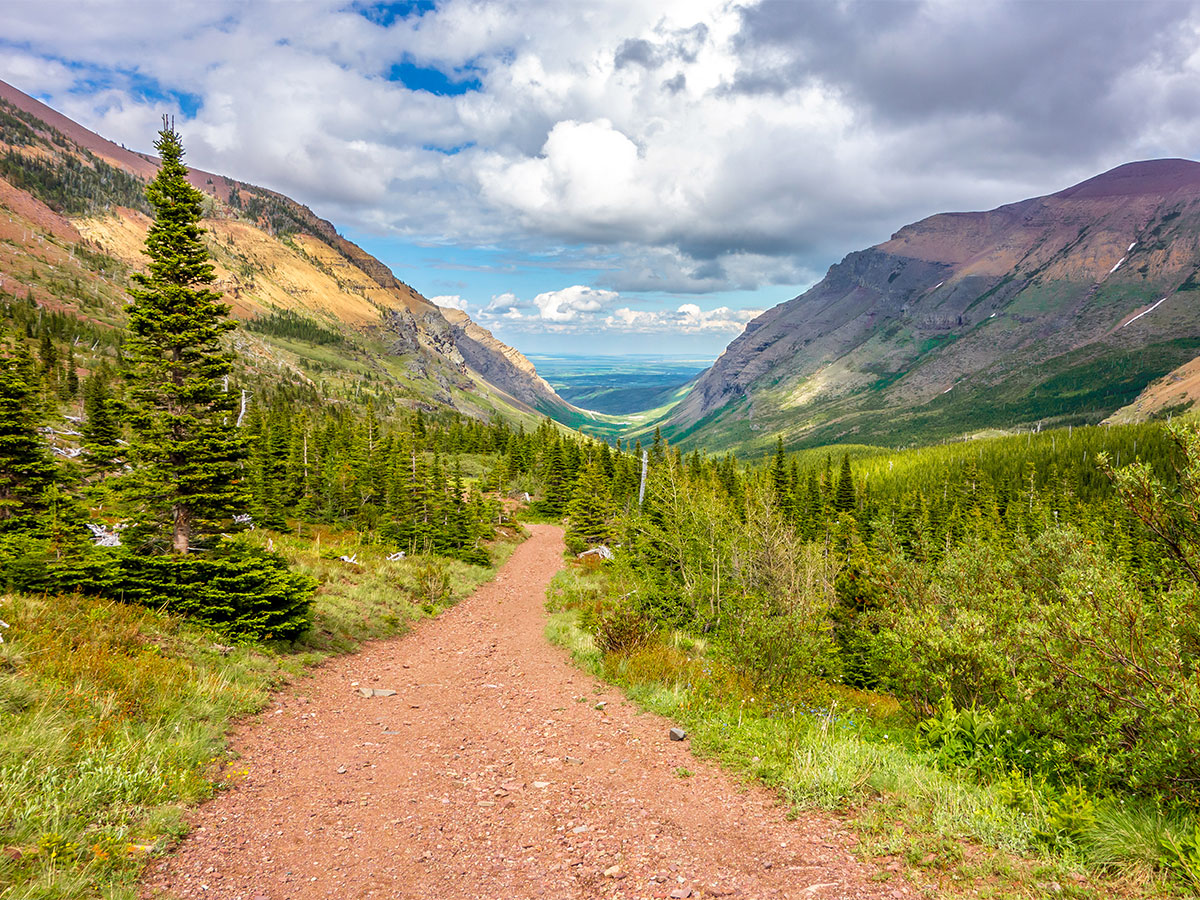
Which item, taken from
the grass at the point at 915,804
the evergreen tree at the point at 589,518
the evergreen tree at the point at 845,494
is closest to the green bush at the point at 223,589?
the grass at the point at 915,804

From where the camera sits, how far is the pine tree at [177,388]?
43.7 ft

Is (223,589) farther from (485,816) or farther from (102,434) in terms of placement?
(102,434)

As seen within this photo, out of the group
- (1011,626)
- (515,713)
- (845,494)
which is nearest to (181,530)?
(515,713)

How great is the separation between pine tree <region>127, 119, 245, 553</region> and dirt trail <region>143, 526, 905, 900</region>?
223 inches

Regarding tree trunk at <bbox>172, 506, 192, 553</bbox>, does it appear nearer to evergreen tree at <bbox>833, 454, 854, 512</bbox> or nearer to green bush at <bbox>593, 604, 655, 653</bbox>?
green bush at <bbox>593, 604, 655, 653</bbox>

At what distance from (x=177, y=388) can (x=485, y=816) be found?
12.7 m

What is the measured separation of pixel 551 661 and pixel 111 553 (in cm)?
1168

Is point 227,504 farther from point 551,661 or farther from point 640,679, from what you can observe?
point 640,679

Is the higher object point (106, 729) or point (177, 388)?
point (177, 388)

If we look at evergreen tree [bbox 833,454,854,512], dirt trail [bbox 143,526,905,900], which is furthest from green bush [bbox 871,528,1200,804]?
evergreen tree [bbox 833,454,854,512]

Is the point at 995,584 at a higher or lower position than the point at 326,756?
higher

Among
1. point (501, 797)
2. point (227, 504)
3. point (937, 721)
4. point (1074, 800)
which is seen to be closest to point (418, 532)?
point (227, 504)

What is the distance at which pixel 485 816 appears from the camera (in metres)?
7.38

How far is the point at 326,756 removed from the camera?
918 cm
